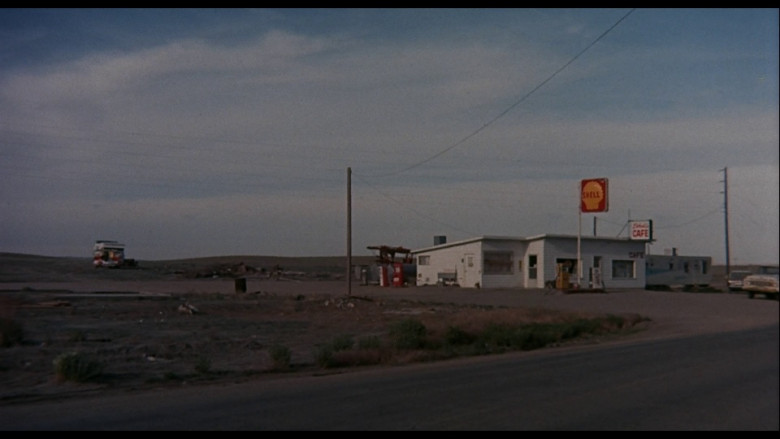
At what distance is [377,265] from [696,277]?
27.3 meters

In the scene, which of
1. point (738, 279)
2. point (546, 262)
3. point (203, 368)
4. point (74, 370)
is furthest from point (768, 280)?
point (546, 262)

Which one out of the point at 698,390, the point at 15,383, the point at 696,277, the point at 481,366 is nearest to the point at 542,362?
the point at 481,366

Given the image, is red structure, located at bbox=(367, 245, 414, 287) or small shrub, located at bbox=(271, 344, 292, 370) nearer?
small shrub, located at bbox=(271, 344, 292, 370)

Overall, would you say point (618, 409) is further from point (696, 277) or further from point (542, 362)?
point (696, 277)

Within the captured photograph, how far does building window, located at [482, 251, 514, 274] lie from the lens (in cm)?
6000

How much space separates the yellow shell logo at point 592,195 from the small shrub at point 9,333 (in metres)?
32.0

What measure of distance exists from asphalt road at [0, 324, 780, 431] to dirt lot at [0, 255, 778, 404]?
1.15 meters

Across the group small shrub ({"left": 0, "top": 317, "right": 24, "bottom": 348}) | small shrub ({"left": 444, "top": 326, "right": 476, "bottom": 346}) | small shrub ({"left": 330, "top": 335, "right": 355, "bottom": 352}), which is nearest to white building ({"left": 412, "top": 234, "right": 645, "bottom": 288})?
small shrub ({"left": 444, "top": 326, "right": 476, "bottom": 346})

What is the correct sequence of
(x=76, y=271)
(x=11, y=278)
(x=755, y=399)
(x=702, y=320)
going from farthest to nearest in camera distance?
(x=76, y=271), (x=11, y=278), (x=702, y=320), (x=755, y=399)

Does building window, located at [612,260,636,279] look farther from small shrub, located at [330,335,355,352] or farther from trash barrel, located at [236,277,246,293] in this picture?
small shrub, located at [330,335,355,352]

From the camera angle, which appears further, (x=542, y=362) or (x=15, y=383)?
(x=542, y=362)

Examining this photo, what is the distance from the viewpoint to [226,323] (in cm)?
A: 3141

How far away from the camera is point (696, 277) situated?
6562 centimetres

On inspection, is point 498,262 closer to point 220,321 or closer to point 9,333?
point 220,321
